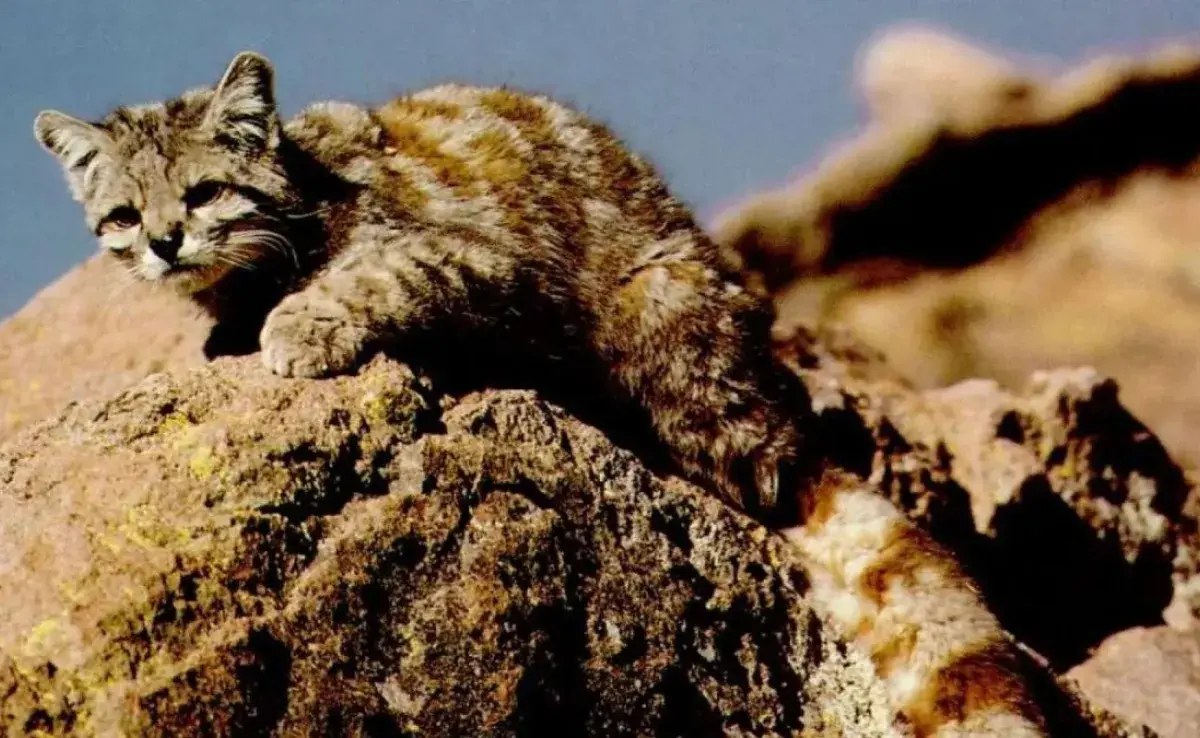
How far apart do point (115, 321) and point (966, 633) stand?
328 cm

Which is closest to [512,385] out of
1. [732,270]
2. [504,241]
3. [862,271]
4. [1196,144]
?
[504,241]

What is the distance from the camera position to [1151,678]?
464 centimetres

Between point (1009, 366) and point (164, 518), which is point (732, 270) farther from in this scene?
point (1009, 366)

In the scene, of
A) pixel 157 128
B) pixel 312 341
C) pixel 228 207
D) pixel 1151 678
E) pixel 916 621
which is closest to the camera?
pixel 312 341

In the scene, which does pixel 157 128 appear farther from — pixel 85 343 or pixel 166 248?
pixel 85 343

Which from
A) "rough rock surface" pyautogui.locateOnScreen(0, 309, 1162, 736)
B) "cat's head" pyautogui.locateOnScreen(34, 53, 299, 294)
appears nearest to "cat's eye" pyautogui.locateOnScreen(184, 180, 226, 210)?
"cat's head" pyautogui.locateOnScreen(34, 53, 299, 294)

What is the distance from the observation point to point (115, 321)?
500 centimetres

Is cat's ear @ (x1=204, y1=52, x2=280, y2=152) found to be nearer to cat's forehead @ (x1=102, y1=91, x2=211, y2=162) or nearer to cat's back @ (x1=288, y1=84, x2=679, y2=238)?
cat's forehead @ (x1=102, y1=91, x2=211, y2=162)

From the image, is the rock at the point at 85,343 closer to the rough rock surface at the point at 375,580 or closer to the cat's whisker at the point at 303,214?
the cat's whisker at the point at 303,214

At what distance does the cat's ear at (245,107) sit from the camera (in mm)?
3682

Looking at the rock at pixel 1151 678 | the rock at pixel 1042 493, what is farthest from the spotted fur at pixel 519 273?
the rock at pixel 1151 678

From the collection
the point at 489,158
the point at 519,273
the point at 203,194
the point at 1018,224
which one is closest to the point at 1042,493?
the point at 519,273

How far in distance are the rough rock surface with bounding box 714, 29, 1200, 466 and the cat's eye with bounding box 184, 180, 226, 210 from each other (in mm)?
8181

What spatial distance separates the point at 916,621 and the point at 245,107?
89.2 inches
